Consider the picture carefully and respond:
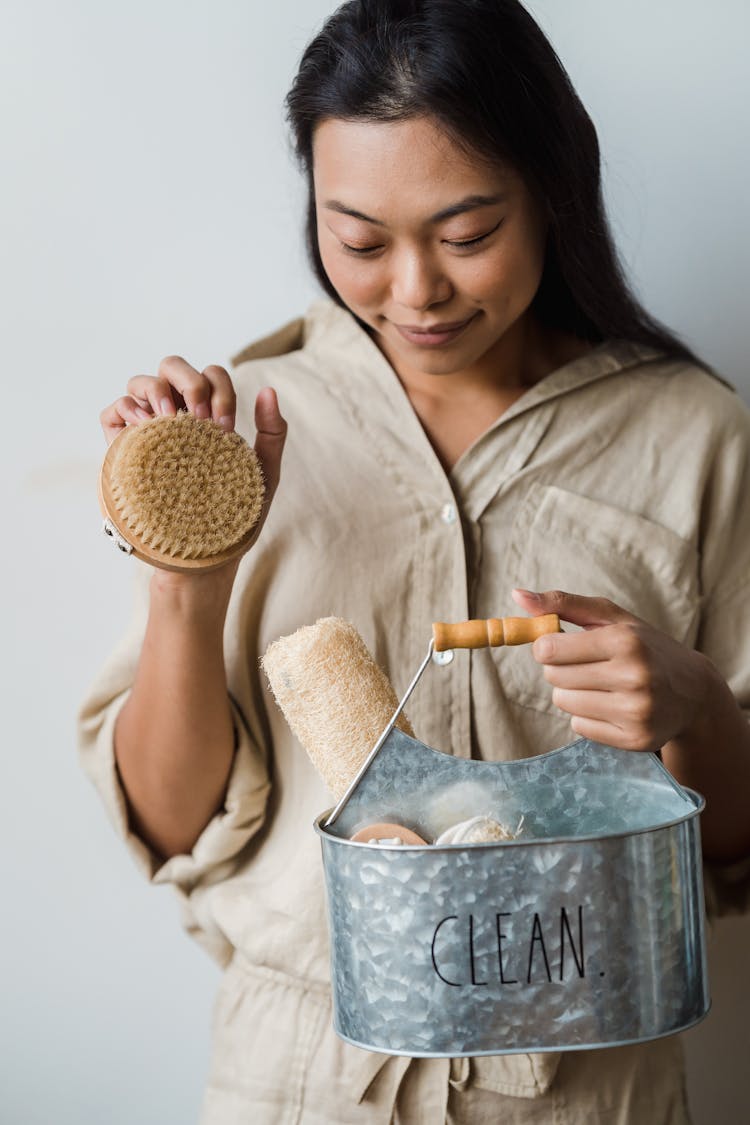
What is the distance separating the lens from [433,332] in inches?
29.4

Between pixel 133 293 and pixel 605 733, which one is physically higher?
pixel 133 293

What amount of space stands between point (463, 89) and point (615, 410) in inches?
10.2

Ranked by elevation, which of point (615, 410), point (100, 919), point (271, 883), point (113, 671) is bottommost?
point (100, 919)

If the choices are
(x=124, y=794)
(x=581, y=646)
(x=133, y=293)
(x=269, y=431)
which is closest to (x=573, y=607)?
(x=581, y=646)

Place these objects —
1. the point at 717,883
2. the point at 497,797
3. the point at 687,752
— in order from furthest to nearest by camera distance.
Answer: the point at 717,883 < the point at 687,752 < the point at 497,797

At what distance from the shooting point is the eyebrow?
0.70 meters

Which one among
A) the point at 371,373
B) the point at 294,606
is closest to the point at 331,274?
the point at 371,373

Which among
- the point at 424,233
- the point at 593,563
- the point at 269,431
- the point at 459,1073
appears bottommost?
the point at 459,1073

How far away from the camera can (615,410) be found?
0.86 m

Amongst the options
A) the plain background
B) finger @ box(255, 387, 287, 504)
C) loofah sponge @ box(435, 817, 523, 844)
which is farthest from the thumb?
the plain background

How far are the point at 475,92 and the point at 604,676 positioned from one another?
341 mm

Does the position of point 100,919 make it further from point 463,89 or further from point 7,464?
point 463,89

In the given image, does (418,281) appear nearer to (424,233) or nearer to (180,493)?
(424,233)

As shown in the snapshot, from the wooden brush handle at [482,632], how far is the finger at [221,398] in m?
0.19
